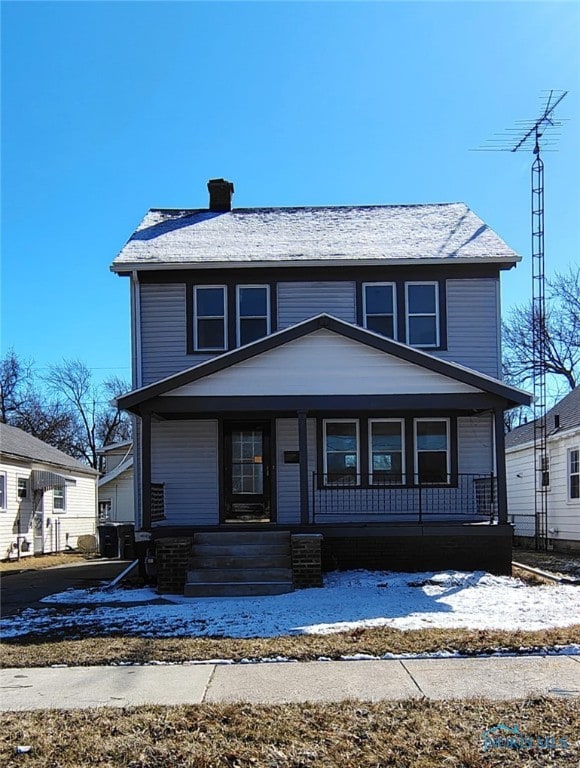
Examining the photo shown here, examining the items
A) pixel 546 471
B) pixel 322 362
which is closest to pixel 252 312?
pixel 322 362

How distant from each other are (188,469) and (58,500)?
496 inches

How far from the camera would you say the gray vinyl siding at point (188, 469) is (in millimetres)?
14609

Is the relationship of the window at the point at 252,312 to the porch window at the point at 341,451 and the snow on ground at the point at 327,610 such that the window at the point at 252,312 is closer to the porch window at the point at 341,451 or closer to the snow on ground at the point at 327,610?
the porch window at the point at 341,451

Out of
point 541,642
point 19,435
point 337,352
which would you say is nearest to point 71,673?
point 541,642

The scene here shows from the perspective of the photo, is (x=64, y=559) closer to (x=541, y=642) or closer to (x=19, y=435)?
(x=19, y=435)

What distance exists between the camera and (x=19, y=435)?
25.2 meters

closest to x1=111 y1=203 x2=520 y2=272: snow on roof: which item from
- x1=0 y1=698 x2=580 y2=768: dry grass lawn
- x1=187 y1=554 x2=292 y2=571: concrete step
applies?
x1=187 y1=554 x2=292 y2=571: concrete step

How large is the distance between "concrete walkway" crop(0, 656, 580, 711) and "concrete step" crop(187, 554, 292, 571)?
4643mm

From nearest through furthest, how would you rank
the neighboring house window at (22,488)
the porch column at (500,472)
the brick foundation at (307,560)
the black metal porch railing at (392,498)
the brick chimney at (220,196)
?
the brick foundation at (307,560)
the porch column at (500,472)
the black metal porch railing at (392,498)
the brick chimney at (220,196)
the neighboring house window at (22,488)

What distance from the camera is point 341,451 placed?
14.7 metres

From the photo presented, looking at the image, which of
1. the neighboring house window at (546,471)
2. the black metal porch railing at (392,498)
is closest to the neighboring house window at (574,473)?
the neighboring house window at (546,471)

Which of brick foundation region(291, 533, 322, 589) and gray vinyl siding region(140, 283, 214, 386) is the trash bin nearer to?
gray vinyl siding region(140, 283, 214, 386)
